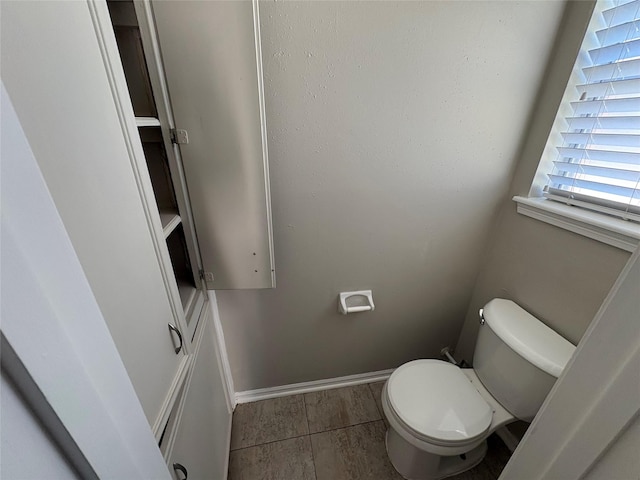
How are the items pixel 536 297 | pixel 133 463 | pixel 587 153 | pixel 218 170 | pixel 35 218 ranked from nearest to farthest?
pixel 35 218 → pixel 133 463 → pixel 218 170 → pixel 587 153 → pixel 536 297

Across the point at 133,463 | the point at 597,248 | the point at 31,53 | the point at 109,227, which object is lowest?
the point at 133,463

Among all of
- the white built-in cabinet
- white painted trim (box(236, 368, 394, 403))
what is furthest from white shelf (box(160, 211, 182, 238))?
white painted trim (box(236, 368, 394, 403))

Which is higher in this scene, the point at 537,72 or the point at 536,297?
the point at 537,72

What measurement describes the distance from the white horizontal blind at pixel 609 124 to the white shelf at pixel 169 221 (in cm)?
148

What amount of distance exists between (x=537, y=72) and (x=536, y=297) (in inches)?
36.4

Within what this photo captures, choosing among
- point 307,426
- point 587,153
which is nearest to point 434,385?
point 307,426

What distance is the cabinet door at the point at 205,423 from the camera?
772mm

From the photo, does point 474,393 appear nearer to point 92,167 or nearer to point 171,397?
point 171,397

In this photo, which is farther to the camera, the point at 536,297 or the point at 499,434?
the point at 499,434

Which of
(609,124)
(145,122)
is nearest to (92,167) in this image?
(145,122)

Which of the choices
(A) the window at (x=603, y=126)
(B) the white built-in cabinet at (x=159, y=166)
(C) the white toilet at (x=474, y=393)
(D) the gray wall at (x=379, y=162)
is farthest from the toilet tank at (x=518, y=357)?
(B) the white built-in cabinet at (x=159, y=166)

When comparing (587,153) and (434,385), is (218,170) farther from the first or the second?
(587,153)

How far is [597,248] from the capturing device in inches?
36.7

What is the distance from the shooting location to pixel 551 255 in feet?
3.56
